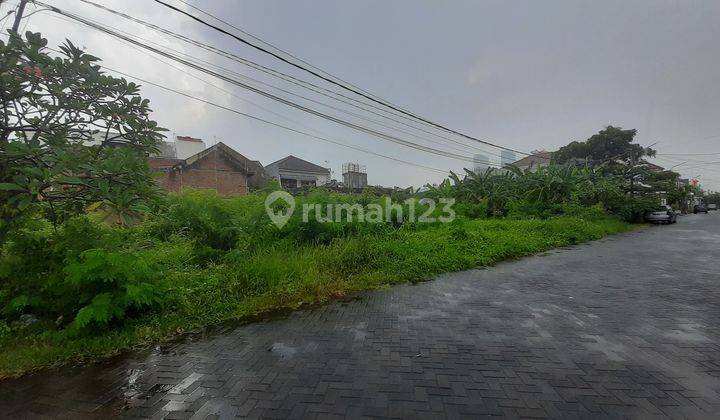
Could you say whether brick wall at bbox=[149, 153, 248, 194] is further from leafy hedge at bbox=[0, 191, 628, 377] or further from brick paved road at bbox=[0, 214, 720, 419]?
brick paved road at bbox=[0, 214, 720, 419]

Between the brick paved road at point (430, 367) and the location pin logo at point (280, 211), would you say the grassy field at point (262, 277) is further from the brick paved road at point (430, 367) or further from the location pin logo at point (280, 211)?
the location pin logo at point (280, 211)

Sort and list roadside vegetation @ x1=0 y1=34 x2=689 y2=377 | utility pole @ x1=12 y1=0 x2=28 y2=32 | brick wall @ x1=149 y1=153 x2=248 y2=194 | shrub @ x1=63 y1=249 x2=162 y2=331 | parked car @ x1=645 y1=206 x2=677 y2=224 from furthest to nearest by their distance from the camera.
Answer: brick wall @ x1=149 y1=153 x2=248 y2=194
parked car @ x1=645 y1=206 x2=677 y2=224
utility pole @ x1=12 y1=0 x2=28 y2=32
shrub @ x1=63 y1=249 x2=162 y2=331
roadside vegetation @ x1=0 y1=34 x2=689 y2=377

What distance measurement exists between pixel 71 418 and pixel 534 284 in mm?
6584

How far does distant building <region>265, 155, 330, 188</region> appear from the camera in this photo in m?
29.6

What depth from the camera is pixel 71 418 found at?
2.35 m

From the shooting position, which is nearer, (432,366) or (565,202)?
(432,366)

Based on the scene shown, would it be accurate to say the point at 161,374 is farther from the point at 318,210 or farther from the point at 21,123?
the point at 318,210

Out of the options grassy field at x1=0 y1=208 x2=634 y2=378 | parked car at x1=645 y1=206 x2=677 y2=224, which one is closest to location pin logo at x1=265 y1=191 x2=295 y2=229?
grassy field at x1=0 y1=208 x2=634 y2=378

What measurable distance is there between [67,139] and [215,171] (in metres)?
19.8

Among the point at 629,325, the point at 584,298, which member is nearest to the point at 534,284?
the point at 584,298

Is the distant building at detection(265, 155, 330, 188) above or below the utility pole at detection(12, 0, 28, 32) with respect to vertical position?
above

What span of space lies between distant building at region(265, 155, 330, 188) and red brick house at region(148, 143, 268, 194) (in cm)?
555

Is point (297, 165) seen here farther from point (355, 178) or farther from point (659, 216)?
point (659, 216)

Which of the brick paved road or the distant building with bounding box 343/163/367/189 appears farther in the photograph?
the distant building with bounding box 343/163/367/189
